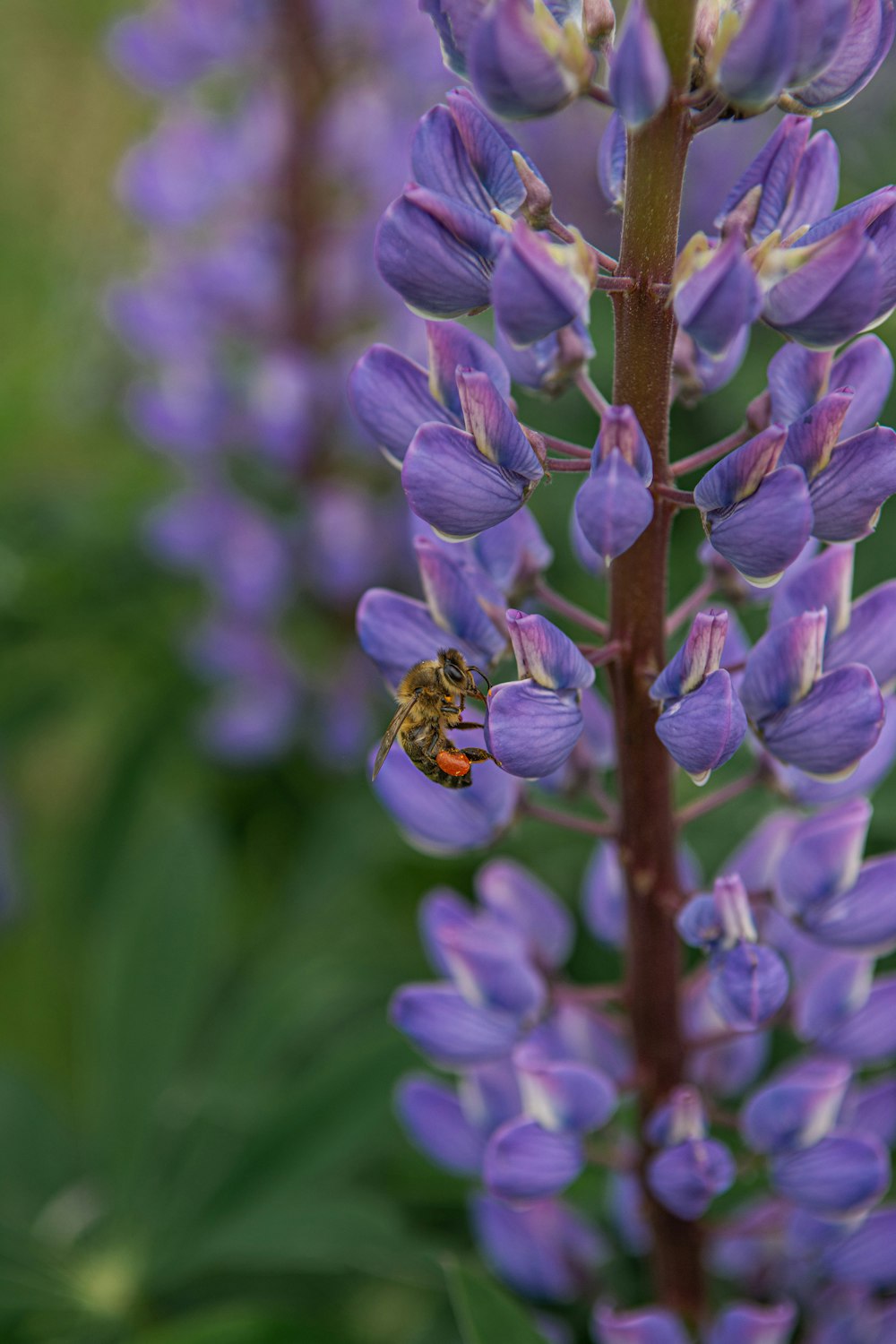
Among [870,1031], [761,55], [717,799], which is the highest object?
[761,55]

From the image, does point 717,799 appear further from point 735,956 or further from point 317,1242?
point 317,1242

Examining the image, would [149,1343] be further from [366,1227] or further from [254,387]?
[254,387]

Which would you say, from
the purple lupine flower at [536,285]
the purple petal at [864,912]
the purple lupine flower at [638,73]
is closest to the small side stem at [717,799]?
the purple petal at [864,912]

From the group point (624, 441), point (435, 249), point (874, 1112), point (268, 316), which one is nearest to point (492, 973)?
point (874, 1112)

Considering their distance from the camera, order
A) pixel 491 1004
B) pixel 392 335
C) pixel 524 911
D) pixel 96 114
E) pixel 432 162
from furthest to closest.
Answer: pixel 96 114 < pixel 392 335 < pixel 524 911 < pixel 491 1004 < pixel 432 162

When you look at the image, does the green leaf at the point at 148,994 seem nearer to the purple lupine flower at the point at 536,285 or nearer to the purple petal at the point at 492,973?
the purple petal at the point at 492,973

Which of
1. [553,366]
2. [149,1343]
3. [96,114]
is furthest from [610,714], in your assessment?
[96,114]
